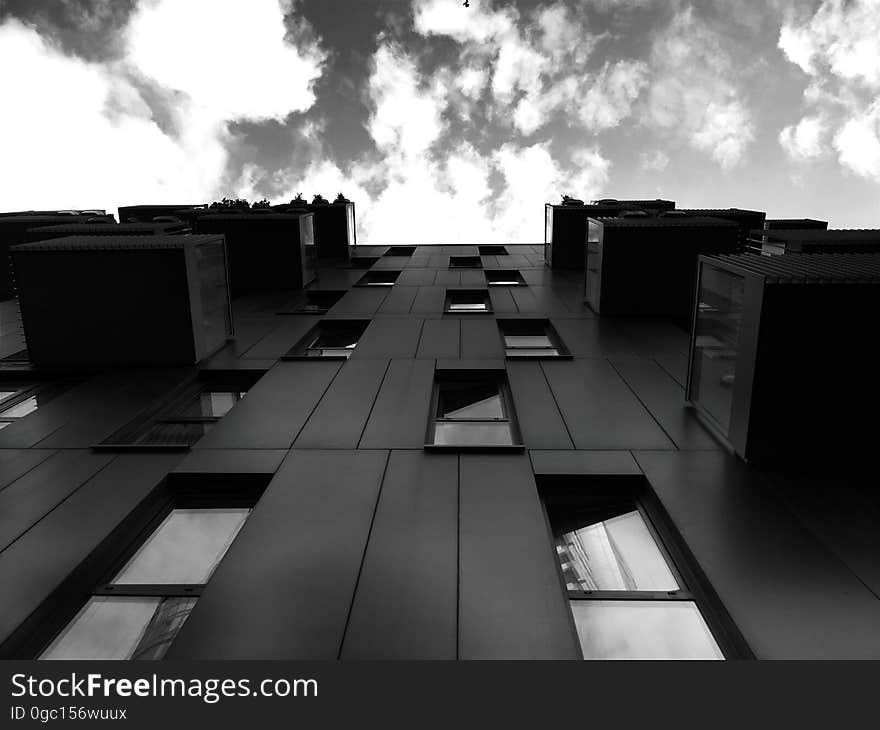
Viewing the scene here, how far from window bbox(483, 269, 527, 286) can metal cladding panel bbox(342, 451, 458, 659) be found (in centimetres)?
1495

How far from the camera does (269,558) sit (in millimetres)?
6012

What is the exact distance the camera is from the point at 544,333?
15445mm

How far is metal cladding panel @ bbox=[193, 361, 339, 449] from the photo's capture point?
345 inches

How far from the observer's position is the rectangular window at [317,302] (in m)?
17.7

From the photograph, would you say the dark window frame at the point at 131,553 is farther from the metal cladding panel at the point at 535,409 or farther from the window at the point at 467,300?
the window at the point at 467,300

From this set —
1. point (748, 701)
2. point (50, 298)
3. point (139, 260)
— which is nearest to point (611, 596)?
point (748, 701)

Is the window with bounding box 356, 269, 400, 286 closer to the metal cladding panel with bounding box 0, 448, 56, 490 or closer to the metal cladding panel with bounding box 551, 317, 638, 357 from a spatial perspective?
the metal cladding panel with bounding box 551, 317, 638, 357

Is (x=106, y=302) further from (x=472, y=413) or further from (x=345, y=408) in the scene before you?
(x=472, y=413)

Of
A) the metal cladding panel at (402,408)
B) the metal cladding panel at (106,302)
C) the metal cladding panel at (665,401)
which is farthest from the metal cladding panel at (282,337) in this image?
the metal cladding panel at (665,401)

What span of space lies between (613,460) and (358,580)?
3901 mm

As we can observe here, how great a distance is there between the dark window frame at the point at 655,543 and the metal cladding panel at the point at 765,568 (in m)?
0.09

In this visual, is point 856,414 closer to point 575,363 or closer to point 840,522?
point 840,522

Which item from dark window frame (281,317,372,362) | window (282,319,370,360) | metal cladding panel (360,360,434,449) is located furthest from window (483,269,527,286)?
metal cladding panel (360,360,434,449)

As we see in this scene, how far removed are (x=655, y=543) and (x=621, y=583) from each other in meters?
0.90
